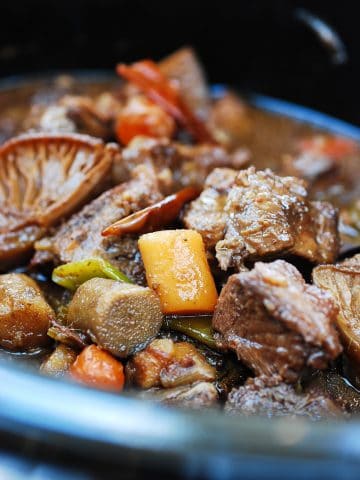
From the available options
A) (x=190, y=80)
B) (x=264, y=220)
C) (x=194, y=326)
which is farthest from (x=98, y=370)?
(x=190, y=80)

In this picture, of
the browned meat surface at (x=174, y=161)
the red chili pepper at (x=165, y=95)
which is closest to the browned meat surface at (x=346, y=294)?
the browned meat surface at (x=174, y=161)

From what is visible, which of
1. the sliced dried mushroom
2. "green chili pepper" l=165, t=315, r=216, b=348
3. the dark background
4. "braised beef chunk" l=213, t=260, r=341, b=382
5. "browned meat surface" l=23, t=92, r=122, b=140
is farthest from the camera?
the dark background

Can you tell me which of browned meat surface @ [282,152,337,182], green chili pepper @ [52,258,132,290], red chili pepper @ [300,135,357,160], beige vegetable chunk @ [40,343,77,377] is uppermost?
green chili pepper @ [52,258,132,290]

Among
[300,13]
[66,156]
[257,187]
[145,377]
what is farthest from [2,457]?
[300,13]

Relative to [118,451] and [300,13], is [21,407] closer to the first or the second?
[118,451]

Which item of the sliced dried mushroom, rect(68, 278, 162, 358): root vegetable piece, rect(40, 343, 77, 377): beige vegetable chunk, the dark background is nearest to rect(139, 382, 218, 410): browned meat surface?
rect(68, 278, 162, 358): root vegetable piece

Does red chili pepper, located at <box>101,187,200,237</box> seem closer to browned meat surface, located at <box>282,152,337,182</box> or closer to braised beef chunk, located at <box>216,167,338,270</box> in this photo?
braised beef chunk, located at <box>216,167,338,270</box>

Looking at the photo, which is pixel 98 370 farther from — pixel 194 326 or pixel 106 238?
pixel 106 238
